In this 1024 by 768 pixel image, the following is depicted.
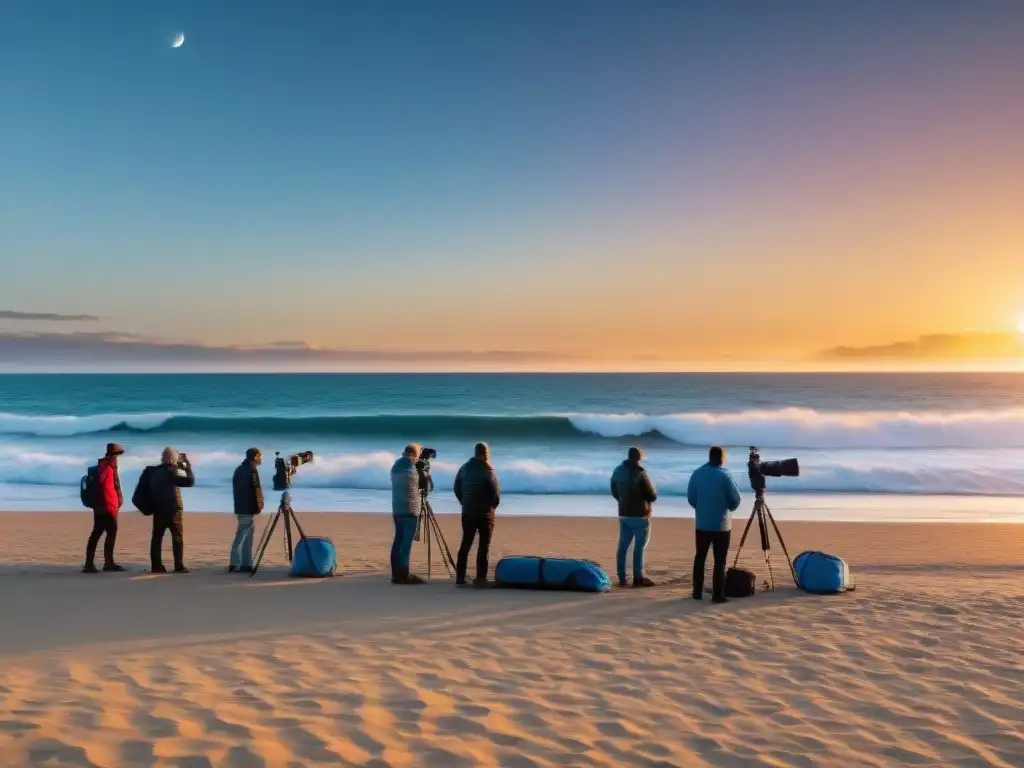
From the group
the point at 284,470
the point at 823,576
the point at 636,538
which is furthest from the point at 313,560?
the point at 823,576

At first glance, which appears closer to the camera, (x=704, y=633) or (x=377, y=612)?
(x=704, y=633)

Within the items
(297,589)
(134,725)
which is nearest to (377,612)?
(297,589)

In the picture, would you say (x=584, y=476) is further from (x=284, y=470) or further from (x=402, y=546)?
(x=284, y=470)

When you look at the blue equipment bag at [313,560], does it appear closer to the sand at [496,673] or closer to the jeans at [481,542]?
the sand at [496,673]

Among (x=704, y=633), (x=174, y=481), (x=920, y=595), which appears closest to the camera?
(x=704, y=633)

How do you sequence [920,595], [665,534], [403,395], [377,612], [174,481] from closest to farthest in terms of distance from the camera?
[377,612] < [920,595] < [174,481] < [665,534] < [403,395]

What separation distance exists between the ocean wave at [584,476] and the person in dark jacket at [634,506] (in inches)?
368

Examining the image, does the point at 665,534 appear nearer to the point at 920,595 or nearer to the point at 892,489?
the point at 920,595

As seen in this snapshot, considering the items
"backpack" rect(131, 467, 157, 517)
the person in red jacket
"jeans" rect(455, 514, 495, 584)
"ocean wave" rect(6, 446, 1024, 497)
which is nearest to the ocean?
"ocean wave" rect(6, 446, 1024, 497)

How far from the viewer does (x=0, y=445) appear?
29.4 meters

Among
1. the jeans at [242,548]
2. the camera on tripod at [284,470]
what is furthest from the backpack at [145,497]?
the camera on tripod at [284,470]

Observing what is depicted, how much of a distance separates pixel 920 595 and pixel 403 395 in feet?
194

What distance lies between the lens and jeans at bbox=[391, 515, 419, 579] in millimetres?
7801

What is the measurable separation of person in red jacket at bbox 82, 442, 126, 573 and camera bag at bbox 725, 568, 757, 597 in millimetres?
6377
